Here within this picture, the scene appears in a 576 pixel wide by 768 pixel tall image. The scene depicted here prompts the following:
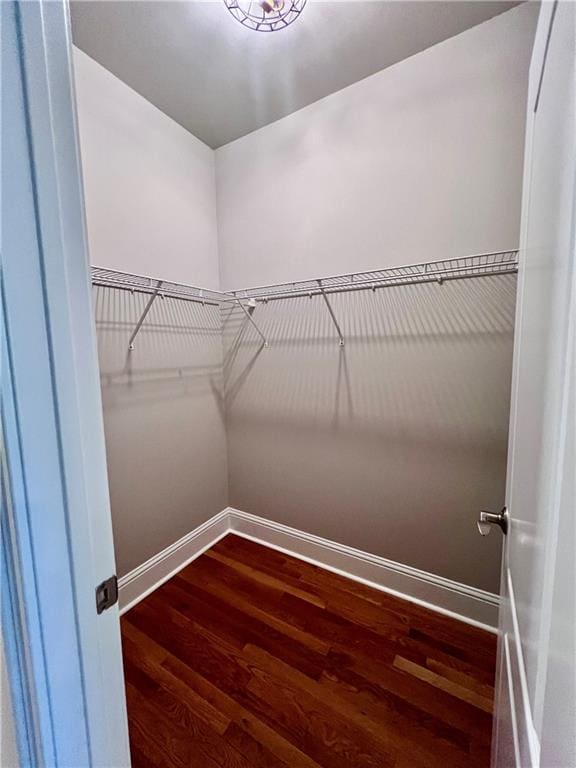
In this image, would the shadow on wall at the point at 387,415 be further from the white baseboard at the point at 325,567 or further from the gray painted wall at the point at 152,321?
the gray painted wall at the point at 152,321

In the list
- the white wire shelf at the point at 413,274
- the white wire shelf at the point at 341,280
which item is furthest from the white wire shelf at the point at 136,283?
the white wire shelf at the point at 413,274

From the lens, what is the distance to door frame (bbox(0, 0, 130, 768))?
0.40m

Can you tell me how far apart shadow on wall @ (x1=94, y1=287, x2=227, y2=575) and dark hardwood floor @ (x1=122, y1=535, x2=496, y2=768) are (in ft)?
1.44

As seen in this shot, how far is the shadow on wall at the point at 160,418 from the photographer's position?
4.96 ft

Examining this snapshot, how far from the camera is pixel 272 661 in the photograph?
1288 millimetres

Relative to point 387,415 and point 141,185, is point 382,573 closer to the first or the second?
point 387,415

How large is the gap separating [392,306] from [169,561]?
1.98 m

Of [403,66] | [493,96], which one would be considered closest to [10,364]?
[493,96]

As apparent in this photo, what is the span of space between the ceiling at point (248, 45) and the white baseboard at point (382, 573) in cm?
256

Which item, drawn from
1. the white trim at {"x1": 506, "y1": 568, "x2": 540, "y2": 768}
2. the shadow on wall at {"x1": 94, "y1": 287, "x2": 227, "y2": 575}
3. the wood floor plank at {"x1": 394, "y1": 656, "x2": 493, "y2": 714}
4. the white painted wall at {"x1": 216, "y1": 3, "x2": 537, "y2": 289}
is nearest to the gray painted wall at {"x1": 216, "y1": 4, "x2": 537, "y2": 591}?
the white painted wall at {"x1": 216, "y1": 3, "x2": 537, "y2": 289}

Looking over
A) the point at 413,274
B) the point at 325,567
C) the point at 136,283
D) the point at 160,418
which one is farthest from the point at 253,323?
the point at 325,567

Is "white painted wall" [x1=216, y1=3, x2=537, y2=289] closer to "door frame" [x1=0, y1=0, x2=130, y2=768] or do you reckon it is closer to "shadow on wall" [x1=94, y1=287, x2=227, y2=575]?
"shadow on wall" [x1=94, y1=287, x2=227, y2=575]

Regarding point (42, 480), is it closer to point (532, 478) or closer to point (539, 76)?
point (532, 478)

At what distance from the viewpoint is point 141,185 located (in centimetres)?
160
